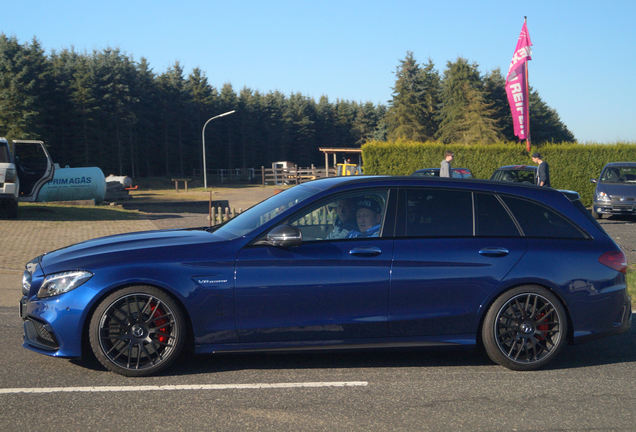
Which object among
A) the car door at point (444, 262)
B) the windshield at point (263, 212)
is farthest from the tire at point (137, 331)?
the car door at point (444, 262)

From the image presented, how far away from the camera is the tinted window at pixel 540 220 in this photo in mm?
5641

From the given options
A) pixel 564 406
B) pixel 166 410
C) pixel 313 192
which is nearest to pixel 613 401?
pixel 564 406

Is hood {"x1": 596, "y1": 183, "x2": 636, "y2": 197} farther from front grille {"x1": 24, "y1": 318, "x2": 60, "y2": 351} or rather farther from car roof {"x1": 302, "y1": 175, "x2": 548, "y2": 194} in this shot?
front grille {"x1": 24, "y1": 318, "x2": 60, "y2": 351}

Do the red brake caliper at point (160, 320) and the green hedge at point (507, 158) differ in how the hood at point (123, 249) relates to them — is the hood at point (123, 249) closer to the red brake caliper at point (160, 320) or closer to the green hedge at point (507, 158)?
the red brake caliper at point (160, 320)

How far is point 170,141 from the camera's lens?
290ft

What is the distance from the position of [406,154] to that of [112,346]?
2803 cm

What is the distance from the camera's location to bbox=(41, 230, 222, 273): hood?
199 inches

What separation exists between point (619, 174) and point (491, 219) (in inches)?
775

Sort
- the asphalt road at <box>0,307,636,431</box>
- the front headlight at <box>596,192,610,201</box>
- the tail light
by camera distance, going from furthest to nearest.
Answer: the front headlight at <box>596,192,610,201</box>, the tail light, the asphalt road at <box>0,307,636,431</box>

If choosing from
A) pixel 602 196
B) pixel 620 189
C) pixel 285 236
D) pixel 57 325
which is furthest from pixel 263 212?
pixel 620 189

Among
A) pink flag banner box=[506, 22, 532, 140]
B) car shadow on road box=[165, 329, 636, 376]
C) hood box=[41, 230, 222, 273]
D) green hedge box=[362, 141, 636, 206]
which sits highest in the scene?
pink flag banner box=[506, 22, 532, 140]

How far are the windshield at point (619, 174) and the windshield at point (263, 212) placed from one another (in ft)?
64.8

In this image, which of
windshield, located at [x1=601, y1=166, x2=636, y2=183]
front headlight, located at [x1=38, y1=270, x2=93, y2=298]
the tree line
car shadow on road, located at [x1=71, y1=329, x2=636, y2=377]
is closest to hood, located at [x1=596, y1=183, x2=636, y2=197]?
windshield, located at [x1=601, y1=166, x2=636, y2=183]

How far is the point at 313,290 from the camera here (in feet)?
16.7
